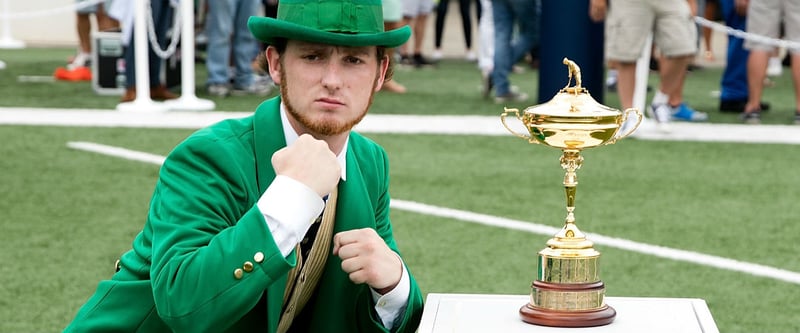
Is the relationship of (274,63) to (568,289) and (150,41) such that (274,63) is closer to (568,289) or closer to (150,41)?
(568,289)

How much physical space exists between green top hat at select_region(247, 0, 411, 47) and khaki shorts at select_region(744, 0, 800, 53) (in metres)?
7.46

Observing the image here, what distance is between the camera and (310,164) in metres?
2.51

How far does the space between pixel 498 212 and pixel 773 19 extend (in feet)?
12.9

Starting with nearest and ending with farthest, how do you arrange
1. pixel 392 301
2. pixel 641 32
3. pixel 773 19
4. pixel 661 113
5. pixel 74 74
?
1. pixel 392 301
2. pixel 641 32
3. pixel 661 113
4. pixel 773 19
5. pixel 74 74

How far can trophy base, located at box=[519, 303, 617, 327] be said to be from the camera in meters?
2.61

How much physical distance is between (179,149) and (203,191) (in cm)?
11

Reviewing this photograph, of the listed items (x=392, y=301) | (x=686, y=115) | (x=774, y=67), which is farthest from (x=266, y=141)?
(x=774, y=67)

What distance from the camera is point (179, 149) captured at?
108 inches

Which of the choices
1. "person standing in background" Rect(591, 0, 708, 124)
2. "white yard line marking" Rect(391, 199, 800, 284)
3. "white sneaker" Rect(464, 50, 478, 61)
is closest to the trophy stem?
"white yard line marking" Rect(391, 199, 800, 284)

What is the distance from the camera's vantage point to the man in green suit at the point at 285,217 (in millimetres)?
2516

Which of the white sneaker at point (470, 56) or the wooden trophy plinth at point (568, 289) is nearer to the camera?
the wooden trophy plinth at point (568, 289)

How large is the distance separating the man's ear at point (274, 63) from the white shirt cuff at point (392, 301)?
0.43 metres

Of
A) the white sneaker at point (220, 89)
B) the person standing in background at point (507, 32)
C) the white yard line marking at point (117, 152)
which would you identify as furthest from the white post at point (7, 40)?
the white yard line marking at point (117, 152)

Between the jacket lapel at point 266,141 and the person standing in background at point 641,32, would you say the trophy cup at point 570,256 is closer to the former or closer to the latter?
the jacket lapel at point 266,141
